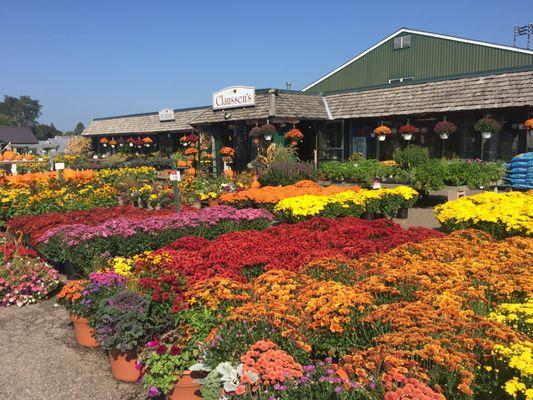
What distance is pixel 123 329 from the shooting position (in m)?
4.69

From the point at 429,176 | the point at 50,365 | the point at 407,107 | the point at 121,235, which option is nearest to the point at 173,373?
the point at 50,365

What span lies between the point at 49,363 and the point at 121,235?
2.77 metres

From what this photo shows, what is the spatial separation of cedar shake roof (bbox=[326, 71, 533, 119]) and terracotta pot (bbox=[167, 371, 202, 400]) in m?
15.5

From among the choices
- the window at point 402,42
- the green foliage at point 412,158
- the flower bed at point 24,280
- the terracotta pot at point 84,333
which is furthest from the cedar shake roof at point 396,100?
the terracotta pot at point 84,333

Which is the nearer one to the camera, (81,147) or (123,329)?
(123,329)

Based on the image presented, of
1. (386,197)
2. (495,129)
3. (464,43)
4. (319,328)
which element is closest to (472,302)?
(319,328)

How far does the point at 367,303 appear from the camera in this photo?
3990mm

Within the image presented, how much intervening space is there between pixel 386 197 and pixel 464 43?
21.7 meters

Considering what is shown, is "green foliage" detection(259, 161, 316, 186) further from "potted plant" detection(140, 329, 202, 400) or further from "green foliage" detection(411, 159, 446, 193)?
"potted plant" detection(140, 329, 202, 400)

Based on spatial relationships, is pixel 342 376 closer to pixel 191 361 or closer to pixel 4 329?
pixel 191 361

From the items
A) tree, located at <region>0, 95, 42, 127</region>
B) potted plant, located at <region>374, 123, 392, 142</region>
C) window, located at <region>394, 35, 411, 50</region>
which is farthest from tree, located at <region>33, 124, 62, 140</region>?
potted plant, located at <region>374, 123, 392, 142</region>

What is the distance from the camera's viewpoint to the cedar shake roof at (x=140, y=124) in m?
31.3

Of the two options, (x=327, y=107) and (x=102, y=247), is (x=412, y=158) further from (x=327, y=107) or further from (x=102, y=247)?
(x=102, y=247)

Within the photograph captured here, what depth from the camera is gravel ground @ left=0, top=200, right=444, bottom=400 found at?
4.66 metres
